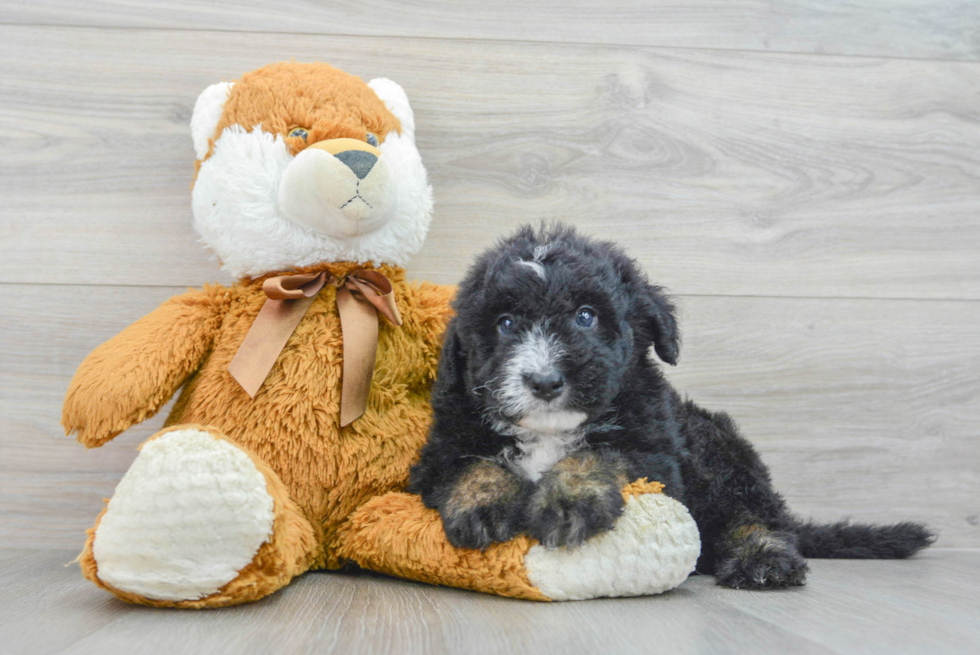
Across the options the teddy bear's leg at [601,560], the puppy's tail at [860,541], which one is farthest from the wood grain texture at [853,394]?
the teddy bear's leg at [601,560]

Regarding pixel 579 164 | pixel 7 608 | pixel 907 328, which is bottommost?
pixel 7 608

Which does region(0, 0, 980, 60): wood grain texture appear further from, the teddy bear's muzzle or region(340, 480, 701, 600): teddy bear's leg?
region(340, 480, 701, 600): teddy bear's leg

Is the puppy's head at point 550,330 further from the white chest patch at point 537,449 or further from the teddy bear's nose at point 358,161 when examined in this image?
the teddy bear's nose at point 358,161

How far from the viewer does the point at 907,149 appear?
198 cm

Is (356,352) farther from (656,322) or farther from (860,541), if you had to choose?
(860,541)

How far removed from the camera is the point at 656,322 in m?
1.30

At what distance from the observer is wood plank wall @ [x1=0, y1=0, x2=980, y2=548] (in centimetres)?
179

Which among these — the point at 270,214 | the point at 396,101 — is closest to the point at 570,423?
the point at 270,214

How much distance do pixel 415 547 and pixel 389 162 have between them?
0.73m

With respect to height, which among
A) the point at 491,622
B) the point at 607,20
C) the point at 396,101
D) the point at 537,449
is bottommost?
the point at 491,622

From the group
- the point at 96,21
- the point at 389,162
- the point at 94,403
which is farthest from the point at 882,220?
the point at 96,21

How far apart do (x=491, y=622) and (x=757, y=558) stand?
52cm

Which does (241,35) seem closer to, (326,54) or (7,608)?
(326,54)

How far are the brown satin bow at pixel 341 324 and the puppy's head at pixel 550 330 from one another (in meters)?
0.18
